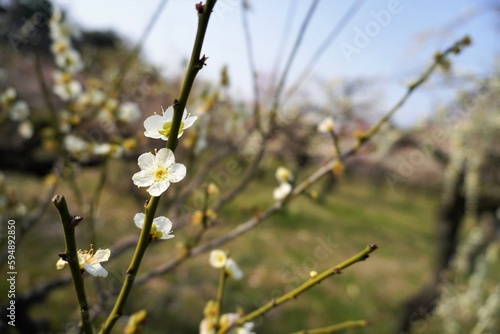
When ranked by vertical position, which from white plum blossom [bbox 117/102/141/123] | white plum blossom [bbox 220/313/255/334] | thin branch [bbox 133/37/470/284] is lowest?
white plum blossom [bbox 220/313/255/334]

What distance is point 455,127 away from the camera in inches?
189

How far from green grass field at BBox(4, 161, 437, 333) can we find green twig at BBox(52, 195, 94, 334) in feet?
2.97

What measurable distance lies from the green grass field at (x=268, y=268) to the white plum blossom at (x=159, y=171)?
0.88 m

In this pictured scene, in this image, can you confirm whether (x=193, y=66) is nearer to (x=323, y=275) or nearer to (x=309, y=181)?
(x=323, y=275)

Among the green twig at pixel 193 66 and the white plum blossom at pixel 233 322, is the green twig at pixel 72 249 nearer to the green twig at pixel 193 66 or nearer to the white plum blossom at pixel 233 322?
the green twig at pixel 193 66

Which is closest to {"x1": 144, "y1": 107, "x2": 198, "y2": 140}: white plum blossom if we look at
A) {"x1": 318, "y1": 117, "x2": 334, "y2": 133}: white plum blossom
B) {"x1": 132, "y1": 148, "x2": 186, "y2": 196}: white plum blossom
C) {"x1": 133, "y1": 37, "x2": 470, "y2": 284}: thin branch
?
{"x1": 132, "y1": 148, "x2": 186, "y2": 196}: white plum blossom

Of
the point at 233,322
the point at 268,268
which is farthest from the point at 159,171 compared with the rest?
the point at 268,268

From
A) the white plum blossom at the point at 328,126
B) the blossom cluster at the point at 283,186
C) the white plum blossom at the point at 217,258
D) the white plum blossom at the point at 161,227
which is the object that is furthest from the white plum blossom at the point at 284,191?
the white plum blossom at the point at 161,227

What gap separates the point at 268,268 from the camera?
550 centimetres

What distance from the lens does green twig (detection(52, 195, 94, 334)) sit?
1.50 feet

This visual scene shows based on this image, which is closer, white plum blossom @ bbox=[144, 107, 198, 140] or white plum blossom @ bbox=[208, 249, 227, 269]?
white plum blossom @ bbox=[144, 107, 198, 140]

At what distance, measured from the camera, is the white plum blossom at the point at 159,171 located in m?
0.50

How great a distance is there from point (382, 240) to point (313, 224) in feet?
5.33

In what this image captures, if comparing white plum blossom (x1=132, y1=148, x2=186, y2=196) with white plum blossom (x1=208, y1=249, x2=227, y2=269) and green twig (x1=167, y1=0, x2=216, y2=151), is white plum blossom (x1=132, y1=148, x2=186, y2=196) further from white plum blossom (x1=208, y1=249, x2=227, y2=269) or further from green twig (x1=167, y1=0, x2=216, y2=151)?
white plum blossom (x1=208, y1=249, x2=227, y2=269)
